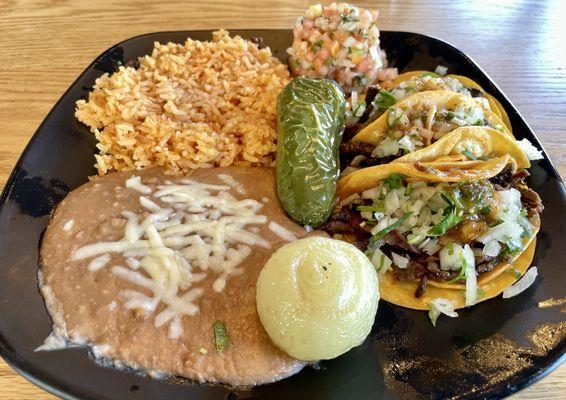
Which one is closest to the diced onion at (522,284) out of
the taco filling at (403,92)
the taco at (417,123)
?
the taco at (417,123)

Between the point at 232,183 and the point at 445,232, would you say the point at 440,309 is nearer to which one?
the point at 445,232

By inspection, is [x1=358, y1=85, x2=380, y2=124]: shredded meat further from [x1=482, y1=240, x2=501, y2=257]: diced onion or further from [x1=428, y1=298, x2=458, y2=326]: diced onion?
[x1=428, y1=298, x2=458, y2=326]: diced onion

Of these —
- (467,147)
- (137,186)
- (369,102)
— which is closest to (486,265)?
(467,147)

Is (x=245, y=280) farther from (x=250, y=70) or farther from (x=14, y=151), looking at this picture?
(x=14, y=151)

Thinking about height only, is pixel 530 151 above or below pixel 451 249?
above

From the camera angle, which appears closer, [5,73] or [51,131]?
[51,131]

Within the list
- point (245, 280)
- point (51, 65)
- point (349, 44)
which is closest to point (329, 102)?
point (349, 44)
